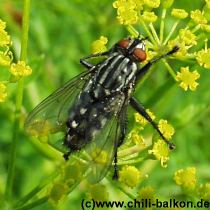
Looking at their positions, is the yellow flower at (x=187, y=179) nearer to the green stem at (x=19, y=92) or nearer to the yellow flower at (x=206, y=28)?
the yellow flower at (x=206, y=28)

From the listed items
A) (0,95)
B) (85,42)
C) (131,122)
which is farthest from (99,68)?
(85,42)

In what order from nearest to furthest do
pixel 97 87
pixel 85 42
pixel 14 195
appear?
pixel 97 87 → pixel 14 195 → pixel 85 42

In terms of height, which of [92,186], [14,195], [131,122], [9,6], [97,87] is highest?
[9,6]

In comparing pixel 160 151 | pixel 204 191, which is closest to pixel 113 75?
pixel 160 151

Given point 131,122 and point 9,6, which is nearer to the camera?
point 131,122

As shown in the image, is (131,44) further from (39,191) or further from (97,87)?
(39,191)
